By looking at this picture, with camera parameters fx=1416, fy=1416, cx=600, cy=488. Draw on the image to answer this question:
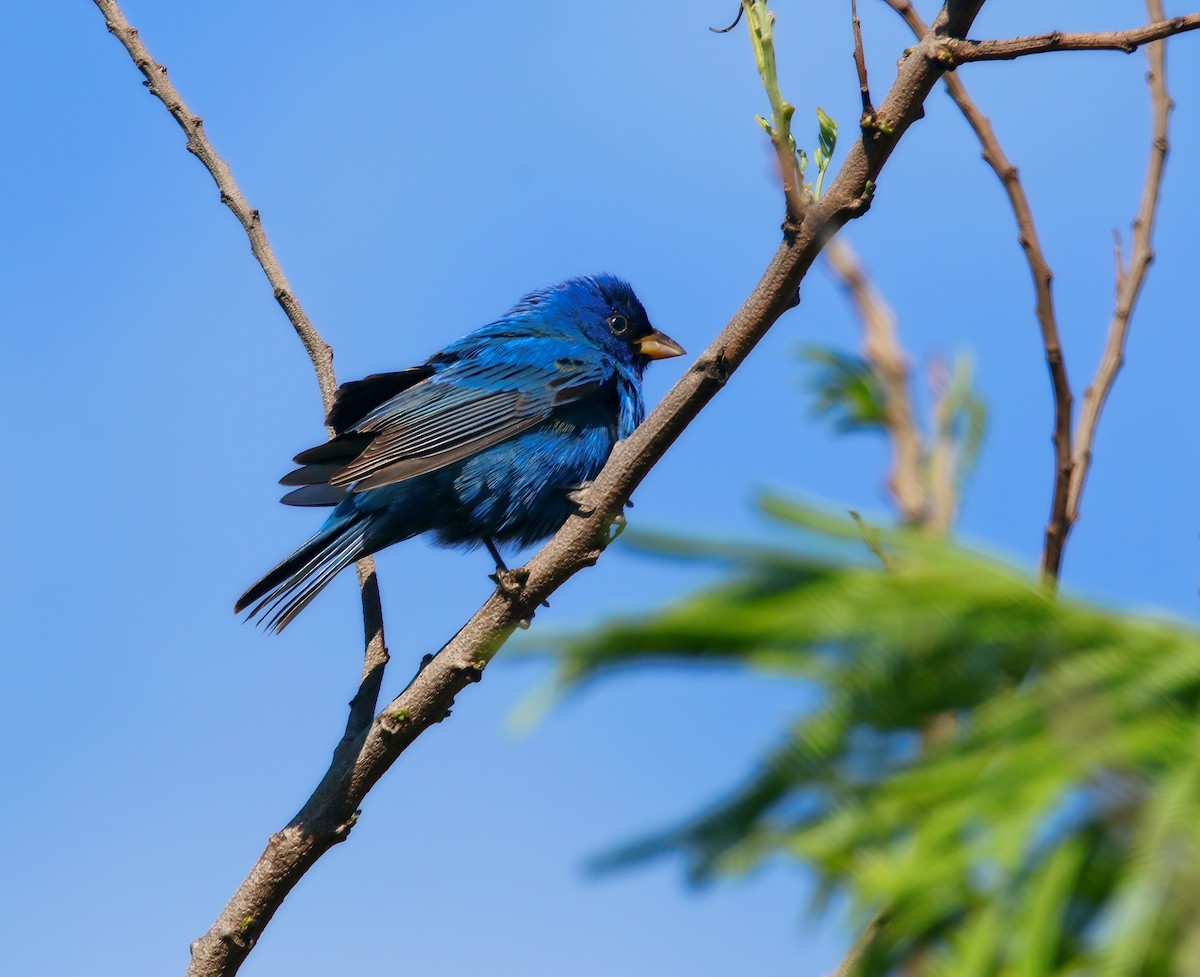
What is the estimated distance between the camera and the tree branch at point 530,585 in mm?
3814

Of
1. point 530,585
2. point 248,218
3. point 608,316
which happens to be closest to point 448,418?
point 608,316

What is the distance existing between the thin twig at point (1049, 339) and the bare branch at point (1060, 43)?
0.74 metres

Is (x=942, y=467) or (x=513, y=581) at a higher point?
(x=513, y=581)

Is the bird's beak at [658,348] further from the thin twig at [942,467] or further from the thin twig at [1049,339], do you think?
the thin twig at [942,467]

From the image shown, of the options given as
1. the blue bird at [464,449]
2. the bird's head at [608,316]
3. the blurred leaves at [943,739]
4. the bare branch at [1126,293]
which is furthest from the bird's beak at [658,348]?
the blurred leaves at [943,739]

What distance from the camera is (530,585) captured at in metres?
4.76

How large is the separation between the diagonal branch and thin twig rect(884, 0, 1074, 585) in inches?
132

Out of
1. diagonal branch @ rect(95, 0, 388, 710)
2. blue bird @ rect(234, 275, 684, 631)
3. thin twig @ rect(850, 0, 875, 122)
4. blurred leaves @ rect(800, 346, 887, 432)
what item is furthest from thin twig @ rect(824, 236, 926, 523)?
blue bird @ rect(234, 275, 684, 631)

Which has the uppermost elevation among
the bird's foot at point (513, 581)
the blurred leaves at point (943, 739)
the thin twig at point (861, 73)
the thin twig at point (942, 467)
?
the thin twig at point (861, 73)

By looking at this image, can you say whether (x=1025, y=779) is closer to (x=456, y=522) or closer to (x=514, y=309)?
(x=456, y=522)

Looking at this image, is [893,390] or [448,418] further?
[448,418]

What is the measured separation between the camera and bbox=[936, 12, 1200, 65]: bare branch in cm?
318

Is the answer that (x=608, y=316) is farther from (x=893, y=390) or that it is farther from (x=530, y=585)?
(x=893, y=390)

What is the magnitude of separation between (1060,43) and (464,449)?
14.8ft
